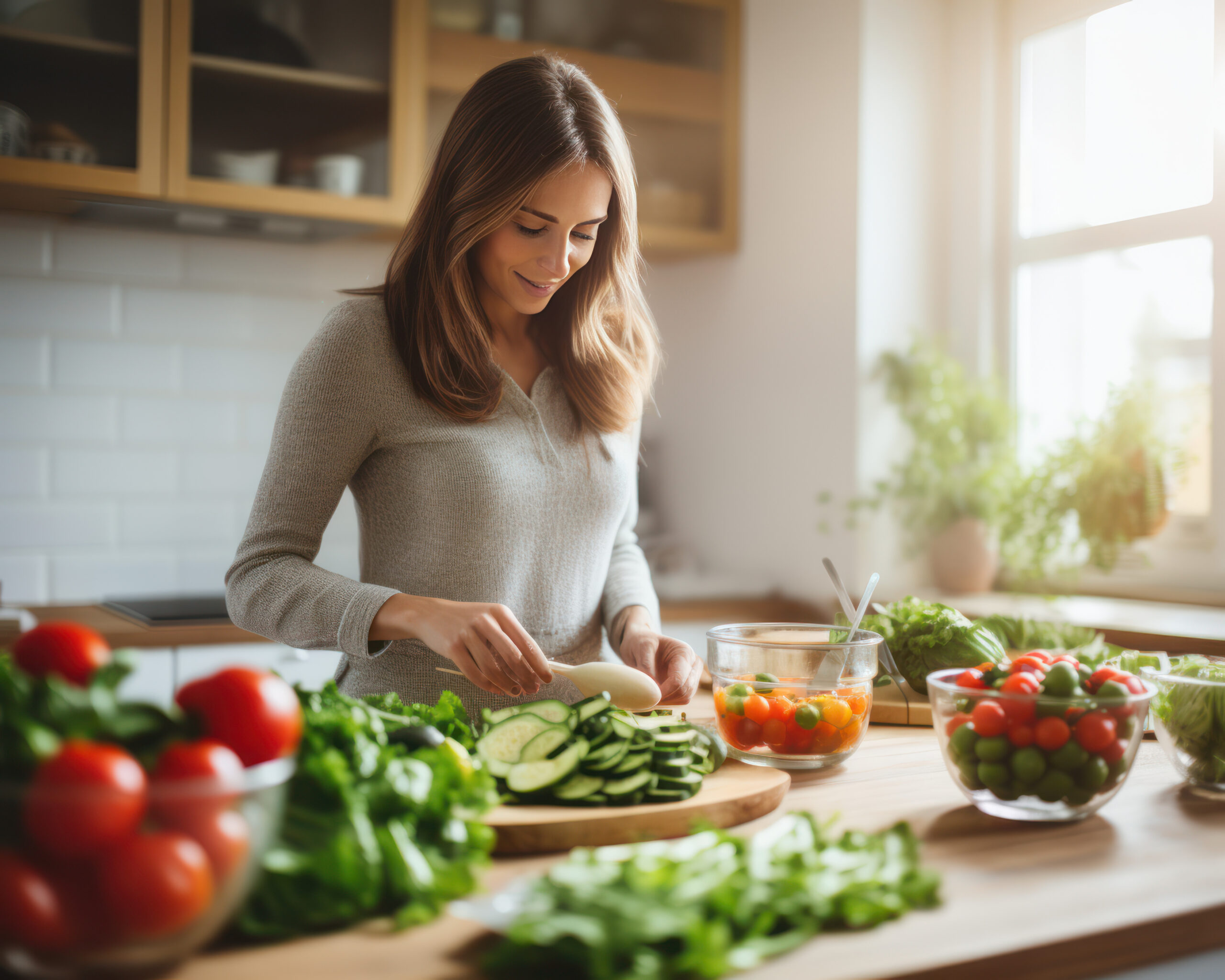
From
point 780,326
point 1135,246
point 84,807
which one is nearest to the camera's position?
point 84,807

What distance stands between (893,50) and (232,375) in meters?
1.91

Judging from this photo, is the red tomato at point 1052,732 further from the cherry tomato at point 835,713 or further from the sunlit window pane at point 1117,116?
the sunlit window pane at point 1117,116

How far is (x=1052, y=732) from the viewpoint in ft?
3.13

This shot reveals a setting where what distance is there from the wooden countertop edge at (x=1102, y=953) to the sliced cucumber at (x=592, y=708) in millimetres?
427

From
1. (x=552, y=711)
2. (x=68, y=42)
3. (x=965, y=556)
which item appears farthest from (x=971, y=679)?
(x=68, y=42)

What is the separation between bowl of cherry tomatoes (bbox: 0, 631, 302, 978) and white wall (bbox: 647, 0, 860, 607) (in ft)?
7.44

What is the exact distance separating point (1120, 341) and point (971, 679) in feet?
5.84

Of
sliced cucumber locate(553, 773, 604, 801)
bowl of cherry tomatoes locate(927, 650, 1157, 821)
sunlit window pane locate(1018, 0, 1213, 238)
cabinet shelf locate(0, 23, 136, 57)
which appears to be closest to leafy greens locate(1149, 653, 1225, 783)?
bowl of cherry tomatoes locate(927, 650, 1157, 821)

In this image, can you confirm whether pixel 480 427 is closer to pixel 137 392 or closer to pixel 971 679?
pixel 971 679

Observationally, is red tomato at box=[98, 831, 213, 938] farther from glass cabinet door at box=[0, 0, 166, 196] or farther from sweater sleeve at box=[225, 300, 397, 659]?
glass cabinet door at box=[0, 0, 166, 196]

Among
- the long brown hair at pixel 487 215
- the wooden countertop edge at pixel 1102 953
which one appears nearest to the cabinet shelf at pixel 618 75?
the long brown hair at pixel 487 215

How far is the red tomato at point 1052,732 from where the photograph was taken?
954mm

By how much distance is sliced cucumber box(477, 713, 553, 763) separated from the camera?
1.03 meters

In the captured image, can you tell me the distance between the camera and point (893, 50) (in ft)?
8.98
